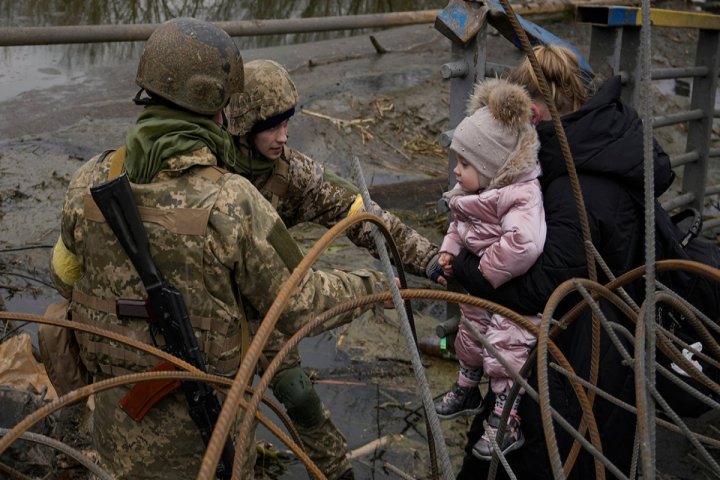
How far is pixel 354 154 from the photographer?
7.33m

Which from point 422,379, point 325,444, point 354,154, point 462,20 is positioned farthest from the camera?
point 354,154

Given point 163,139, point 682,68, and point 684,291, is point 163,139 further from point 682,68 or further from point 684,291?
point 682,68

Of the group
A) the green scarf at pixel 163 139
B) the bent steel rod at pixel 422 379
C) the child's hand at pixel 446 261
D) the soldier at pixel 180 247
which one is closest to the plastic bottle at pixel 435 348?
the child's hand at pixel 446 261

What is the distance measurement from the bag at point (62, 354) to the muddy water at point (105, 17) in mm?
6093

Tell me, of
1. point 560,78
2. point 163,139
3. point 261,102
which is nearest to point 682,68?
point 560,78

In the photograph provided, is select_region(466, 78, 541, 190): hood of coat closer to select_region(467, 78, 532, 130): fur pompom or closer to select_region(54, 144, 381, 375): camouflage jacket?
select_region(467, 78, 532, 130): fur pompom

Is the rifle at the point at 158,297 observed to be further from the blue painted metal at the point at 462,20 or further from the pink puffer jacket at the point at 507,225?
the blue painted metal at the point at 462,20

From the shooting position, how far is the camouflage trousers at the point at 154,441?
8.55 feet

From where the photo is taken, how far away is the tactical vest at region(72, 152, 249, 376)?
2.42 meters

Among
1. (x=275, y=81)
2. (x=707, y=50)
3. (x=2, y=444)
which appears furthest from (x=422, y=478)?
(x=707, y=50)

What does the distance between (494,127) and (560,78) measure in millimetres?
272

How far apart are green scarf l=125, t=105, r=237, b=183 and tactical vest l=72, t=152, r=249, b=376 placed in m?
0.06

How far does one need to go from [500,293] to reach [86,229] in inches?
51.7

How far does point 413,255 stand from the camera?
3.33 m
